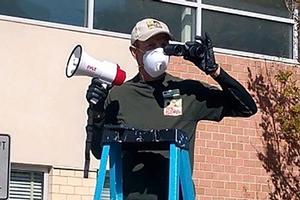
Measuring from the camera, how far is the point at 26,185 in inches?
420

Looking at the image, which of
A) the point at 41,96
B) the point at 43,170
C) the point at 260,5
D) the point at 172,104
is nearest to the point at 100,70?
the point at 172,104

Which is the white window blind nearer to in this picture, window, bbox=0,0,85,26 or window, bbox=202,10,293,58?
window, bbox=0,0,85,26

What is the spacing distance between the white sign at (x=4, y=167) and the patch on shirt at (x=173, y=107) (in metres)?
1.61

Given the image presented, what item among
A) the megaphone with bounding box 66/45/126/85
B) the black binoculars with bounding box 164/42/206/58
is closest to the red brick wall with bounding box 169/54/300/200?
the megaphone with bounding box 66/45/126/85

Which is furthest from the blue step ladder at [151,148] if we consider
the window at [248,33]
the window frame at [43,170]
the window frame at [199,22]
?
the window at [248,33]

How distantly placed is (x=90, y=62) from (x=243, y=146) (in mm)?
4924

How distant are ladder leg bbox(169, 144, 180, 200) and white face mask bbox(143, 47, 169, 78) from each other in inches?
21.6

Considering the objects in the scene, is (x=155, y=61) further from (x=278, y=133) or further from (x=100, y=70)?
(x=278, y=133)

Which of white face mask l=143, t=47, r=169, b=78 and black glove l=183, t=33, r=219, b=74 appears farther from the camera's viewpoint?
white face mask l=143, t=47, r=169, b=78

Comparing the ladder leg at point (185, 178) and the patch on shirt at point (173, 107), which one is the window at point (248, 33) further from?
the ladder leg at point (185, 178)

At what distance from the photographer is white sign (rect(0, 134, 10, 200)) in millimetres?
7456

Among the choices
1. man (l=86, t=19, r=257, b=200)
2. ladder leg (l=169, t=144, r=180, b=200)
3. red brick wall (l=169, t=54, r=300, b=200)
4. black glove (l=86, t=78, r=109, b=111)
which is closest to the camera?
ladder leg (l=169, t=144, r=180, b=200)

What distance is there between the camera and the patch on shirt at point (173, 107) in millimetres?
6391

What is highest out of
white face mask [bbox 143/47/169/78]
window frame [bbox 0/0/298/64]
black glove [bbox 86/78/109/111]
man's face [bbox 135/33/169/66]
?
window frame [bbox 0/0/298/64]
